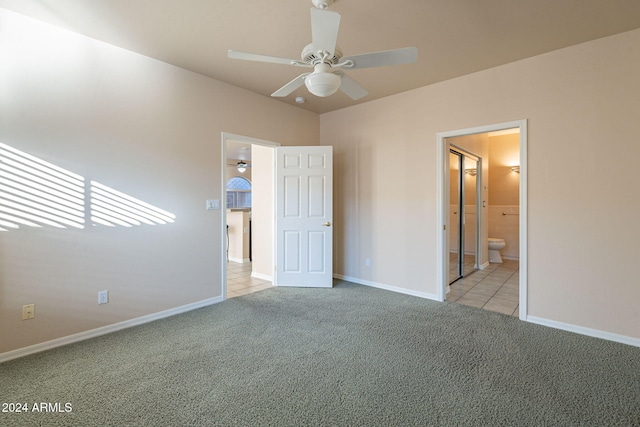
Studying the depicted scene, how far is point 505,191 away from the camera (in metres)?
6.84

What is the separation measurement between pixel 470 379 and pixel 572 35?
3.06 metres

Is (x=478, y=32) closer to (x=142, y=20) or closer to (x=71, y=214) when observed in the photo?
(x=142, y=20)

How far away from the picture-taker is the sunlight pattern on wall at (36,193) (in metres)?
2.32

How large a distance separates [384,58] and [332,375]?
226cm

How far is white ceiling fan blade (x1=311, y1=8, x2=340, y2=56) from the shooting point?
64.1 inches

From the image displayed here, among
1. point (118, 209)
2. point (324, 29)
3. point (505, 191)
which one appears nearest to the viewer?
point (324, 29)

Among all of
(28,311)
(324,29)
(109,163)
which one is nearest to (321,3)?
(324,29)

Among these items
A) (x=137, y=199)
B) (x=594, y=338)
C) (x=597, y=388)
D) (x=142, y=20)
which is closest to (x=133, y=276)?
(x=137, y=199)

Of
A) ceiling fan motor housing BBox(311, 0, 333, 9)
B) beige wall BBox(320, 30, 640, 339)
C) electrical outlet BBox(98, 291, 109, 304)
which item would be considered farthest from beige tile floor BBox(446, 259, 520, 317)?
electrical outlet BBox(98, 291, 109, 304)

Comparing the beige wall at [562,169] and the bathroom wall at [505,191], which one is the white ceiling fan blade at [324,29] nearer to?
the beige wall at [562,169]

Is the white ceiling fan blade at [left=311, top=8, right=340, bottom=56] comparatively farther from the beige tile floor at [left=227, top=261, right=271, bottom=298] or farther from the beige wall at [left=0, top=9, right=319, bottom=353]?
the beige tile floor at [left=227, top=261, right=271, bottom=298]

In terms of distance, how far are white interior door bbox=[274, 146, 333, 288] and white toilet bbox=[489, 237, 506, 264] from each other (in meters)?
3.82

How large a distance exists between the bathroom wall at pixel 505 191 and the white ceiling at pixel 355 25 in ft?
14.2

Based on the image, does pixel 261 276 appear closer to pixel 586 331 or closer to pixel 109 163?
pixel 109 163
